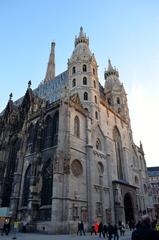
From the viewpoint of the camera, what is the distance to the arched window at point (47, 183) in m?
24.9

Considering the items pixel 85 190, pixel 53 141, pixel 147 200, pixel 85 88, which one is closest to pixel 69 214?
pixel 85 190

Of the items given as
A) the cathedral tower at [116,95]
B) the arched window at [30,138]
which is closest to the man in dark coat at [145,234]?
the arched window at [30,138]

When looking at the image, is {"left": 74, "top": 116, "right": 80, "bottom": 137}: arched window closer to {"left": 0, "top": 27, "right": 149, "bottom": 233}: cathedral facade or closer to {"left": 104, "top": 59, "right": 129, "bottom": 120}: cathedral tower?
{"left": 0, "top": 27, "right": 149, "bottom": 233}: cathedral facade

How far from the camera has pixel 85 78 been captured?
126ft

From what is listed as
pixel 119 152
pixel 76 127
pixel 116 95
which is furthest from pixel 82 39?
pixel 119 152

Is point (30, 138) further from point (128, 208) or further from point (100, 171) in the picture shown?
point (128, 208)

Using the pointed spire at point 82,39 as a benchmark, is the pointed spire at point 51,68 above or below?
above

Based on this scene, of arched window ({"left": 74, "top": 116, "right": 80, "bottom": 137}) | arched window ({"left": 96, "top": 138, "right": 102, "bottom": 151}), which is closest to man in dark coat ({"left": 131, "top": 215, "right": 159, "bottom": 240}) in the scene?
arched window ({"left": 74, "top": 116, "right": 80, "bottom": 137})

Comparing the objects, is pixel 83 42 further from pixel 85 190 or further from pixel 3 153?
pixel 85 190

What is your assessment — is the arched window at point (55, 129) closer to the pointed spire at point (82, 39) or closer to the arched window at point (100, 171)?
the arched window at point (100, 171)

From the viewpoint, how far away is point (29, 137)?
33562 millimetres

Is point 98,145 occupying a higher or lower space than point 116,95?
lower

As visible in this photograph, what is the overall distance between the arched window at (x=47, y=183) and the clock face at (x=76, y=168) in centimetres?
281

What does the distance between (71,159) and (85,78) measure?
1729 cm
